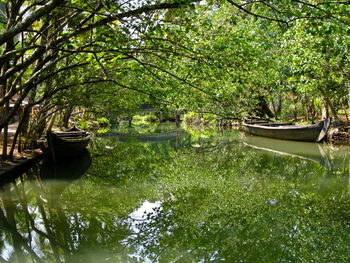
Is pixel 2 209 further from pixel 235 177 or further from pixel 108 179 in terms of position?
pixel 235 177

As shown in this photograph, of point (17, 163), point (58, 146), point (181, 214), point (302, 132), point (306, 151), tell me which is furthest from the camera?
point (302, 132)

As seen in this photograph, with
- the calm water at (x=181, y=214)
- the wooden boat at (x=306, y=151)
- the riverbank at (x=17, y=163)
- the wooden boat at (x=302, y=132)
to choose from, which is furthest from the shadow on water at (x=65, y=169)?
the wooden boat at (x=302, y=132)

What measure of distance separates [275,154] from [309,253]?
8.24 metres

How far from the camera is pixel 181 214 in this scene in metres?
5.04

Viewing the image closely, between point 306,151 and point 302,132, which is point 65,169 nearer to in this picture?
point 306,151

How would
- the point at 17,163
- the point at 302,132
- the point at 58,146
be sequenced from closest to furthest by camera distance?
the point at 17,163 → the point at 58,146 → the point at 302,132

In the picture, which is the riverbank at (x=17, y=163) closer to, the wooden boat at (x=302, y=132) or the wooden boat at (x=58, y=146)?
the wooden boat at (x=58, y=146)

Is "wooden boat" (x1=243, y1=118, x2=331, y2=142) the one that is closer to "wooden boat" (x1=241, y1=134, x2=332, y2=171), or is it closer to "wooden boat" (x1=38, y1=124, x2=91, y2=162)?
"wooden boat" (x1=241, y1=134, x2=332, y2=171)

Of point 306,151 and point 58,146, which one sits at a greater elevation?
point 58,146

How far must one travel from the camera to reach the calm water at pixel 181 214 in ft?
12.3

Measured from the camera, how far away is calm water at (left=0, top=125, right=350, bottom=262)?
3736mm

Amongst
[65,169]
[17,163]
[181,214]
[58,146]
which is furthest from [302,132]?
[17,163]

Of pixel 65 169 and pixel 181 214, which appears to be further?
pixel 65 169

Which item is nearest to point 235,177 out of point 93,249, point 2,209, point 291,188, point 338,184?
→ point 291,188
